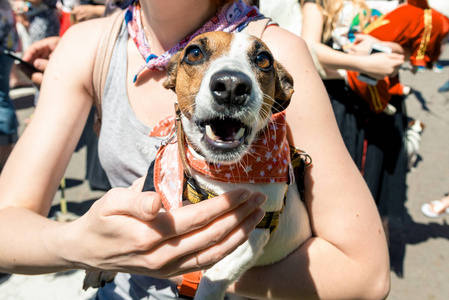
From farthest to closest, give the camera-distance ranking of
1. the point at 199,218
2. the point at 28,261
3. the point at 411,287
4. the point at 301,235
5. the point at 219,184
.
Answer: the point at 411,287
the point at 301,235
the point at 219,184
the point at 28,261
the point at 199,218

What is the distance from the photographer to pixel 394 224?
13.9ft

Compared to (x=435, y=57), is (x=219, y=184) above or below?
above

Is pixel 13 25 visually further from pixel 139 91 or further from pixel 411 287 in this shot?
pixel 411 287

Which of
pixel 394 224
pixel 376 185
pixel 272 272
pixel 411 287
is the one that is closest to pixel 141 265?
pixel 272 272

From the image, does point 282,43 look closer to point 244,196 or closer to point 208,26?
point 208,26

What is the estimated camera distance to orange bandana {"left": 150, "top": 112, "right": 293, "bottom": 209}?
123cm

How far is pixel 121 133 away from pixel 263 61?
1.93ft

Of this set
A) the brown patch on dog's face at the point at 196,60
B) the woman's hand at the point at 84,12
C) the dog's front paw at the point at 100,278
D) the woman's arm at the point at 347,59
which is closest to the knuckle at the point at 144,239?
the brown patch on dog's face at the point at 196,60

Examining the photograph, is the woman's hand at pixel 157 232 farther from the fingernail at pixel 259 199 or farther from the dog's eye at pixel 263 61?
the dog's eye at pixel 263 61

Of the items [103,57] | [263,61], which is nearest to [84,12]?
[103,57]

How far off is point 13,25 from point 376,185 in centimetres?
407

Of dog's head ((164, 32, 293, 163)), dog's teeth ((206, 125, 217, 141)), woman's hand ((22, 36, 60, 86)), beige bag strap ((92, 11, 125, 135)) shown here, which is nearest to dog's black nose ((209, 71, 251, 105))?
dog's head ((164, 32, 293, 163))

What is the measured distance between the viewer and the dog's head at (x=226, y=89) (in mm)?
1101

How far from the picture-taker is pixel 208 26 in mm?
1417
